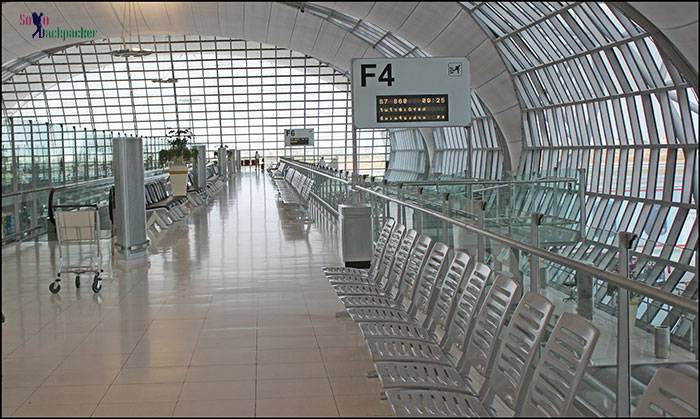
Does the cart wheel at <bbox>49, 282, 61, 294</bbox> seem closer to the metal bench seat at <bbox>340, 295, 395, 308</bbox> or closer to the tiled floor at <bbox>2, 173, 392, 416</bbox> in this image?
the tiled floor at <bbox>2, 173, 392, 416</bbox>

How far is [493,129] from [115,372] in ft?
125

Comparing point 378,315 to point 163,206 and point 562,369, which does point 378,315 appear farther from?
point 163,206

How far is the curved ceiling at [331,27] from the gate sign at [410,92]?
0.72 metres

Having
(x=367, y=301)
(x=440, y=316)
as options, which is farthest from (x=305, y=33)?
(x=440, y=316)

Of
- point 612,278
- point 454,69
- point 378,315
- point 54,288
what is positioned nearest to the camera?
point 612,278

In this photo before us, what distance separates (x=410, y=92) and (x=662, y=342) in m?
8.92

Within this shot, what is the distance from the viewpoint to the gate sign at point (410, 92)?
38.4 feet

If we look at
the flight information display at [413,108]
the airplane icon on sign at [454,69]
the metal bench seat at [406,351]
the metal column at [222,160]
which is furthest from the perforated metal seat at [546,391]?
the metal column at [222,160]

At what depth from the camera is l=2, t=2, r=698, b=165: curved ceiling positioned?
13.0 ft

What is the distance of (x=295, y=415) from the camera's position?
4.71m

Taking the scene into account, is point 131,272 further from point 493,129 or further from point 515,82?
point 493,129

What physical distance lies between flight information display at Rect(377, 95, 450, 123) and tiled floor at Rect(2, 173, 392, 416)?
88.4 inches

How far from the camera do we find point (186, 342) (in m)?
6.78

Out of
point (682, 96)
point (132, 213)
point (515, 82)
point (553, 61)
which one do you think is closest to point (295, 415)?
point (132, 213)
